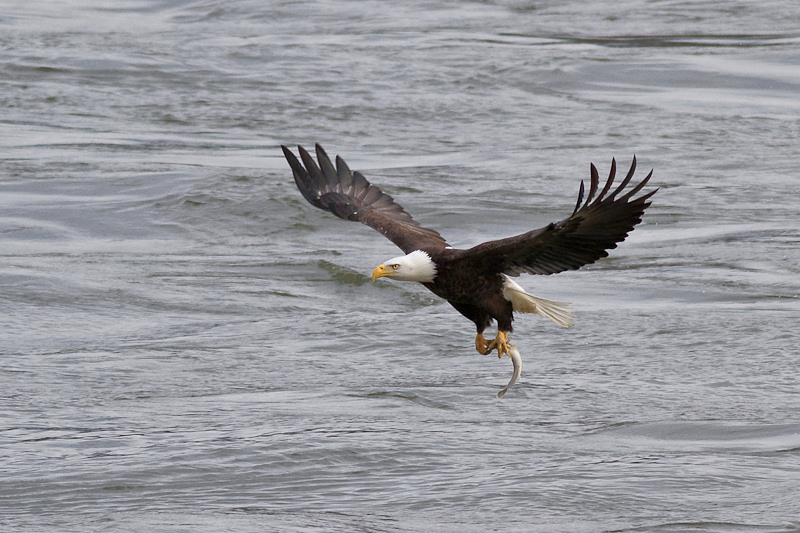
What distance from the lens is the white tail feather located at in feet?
21.0

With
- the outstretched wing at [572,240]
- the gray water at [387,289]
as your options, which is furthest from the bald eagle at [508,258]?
the gray water at [387,289]

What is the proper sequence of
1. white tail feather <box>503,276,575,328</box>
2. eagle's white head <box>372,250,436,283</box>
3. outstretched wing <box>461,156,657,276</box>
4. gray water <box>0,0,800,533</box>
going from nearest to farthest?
outstretched wing <box>461,156,657,276</box>, gray water <box>0,0,800,533</box>, eagle's white head <box>372,250,436,283</box>, white tail feather <box>503,276,575,328</box>

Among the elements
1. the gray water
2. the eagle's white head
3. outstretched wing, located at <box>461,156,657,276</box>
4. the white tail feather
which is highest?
outstretched wing, located at <box>461,156,657,276</box>

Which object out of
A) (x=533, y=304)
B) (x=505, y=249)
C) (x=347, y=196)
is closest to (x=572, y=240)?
(x=505, y=249)

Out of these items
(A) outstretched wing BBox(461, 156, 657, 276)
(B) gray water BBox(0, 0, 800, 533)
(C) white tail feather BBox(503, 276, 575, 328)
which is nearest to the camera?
(A) outstretched wing BBox(461, 156, 657, 276)

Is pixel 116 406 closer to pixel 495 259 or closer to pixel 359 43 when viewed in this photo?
pixel 495 259

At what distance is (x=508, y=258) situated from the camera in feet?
19.8

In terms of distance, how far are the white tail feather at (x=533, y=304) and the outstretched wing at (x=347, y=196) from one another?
710mm

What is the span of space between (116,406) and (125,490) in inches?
47.4

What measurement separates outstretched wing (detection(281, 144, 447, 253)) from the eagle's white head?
0.79 meters

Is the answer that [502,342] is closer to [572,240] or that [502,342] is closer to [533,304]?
[533,304]

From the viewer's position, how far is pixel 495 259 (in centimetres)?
607

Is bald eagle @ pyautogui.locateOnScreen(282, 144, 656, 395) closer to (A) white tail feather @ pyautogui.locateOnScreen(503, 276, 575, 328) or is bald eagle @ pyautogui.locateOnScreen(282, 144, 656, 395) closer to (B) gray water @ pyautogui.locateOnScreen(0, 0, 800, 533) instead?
(A) white tail feather @ pyautogui.locateOnScreen(503, 276, 575, 328)

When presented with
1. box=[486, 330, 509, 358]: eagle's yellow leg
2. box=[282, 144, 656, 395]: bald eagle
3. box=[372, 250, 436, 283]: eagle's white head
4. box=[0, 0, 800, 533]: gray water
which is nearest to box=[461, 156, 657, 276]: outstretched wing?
box=[282, 144, 656, 395]: bald eagle
